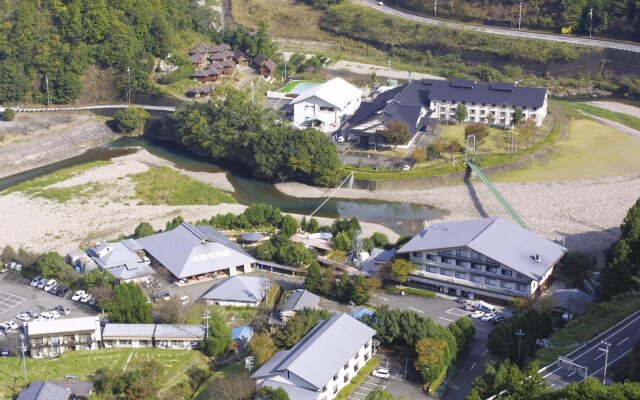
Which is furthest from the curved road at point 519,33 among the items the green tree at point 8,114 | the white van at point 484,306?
the white van at point 484,306

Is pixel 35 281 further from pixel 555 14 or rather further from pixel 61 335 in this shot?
pixel 555 14

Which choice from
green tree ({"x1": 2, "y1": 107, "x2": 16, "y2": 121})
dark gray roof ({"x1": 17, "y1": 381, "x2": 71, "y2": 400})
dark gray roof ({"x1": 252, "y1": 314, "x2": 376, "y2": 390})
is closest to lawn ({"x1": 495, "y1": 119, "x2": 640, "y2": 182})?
dark gray roof ({"x1": 252, "y1": 314, "x2": 376, "y2": 390})

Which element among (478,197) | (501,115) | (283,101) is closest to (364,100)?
(283,101)

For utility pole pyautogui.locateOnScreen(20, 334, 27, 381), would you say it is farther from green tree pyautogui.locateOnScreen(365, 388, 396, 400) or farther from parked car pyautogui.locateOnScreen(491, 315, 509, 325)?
parked car pyautogui.locateOnScreen(491, 315, 509, 325)

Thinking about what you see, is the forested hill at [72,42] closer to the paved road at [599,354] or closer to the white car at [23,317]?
the white car at [23,317]

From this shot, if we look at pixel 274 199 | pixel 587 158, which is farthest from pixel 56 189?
pixel 587 158

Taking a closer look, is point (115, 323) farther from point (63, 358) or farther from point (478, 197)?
point (478, 197)
